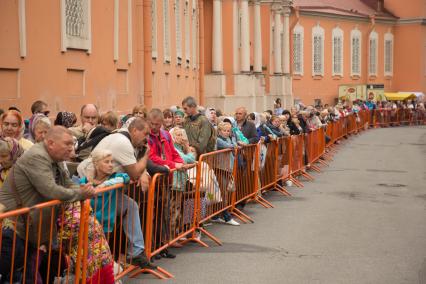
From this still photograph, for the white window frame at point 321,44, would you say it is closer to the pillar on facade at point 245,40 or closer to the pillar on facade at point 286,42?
the pillar on facade at point 286,42

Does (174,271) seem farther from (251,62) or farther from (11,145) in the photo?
(251,62)

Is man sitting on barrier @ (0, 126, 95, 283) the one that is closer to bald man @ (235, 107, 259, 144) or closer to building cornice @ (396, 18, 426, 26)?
bald man @ (235, 107, 259, 144)

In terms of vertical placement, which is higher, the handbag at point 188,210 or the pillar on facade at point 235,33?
the pillar on facade at point 235,33

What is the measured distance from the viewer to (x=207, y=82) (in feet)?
130

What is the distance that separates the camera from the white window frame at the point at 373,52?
220 ft

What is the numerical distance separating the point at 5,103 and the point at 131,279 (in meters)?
4.86

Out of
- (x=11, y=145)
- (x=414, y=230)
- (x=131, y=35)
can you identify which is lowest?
(x=414, y=230)

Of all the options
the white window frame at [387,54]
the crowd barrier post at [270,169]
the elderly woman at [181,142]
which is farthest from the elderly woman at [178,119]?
the white window frame at [387,54]

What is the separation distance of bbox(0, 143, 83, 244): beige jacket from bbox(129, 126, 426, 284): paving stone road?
209 centimetres

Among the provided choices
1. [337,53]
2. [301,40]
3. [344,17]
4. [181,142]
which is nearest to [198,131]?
[181,142]

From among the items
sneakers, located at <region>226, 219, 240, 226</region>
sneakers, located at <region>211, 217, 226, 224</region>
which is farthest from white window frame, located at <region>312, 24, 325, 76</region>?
sneakers, located at <region>226, 219, 240, 226</region>

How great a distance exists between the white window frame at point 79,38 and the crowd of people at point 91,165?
2.83 meters

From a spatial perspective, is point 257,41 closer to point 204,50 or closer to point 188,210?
point 204,50

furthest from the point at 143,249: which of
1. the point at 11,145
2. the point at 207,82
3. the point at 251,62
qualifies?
the point at 251,62
